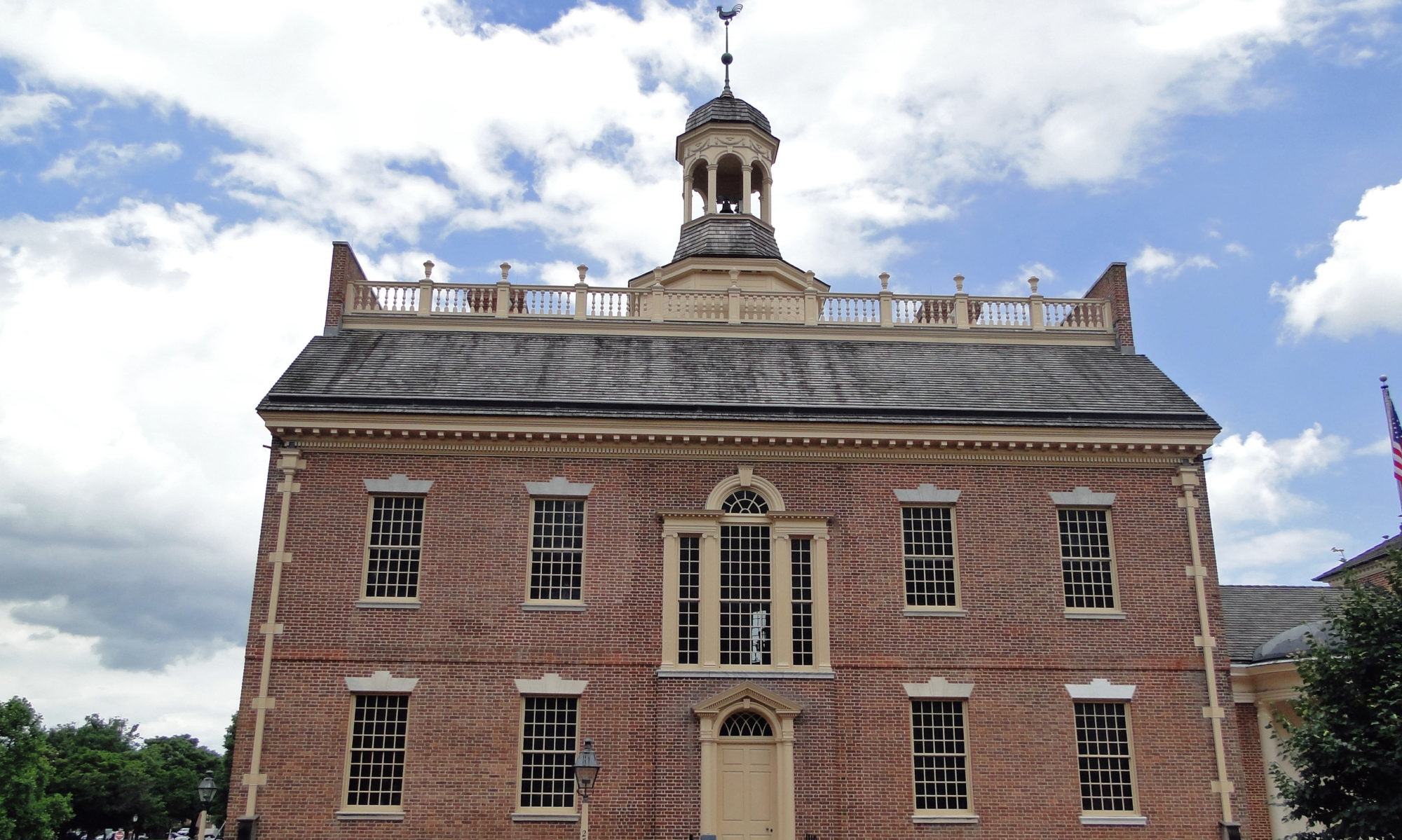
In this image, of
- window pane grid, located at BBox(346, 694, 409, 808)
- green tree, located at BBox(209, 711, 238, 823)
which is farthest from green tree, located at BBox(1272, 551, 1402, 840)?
green tree, located at BBox(209, 711, 238, 823)

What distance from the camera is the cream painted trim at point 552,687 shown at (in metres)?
18.3

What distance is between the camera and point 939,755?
18484mm

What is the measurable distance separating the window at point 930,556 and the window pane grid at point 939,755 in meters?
1.99

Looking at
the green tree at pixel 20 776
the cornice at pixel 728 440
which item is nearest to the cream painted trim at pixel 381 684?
the cornice at pixel 728 440

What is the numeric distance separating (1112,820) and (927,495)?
6.80 meters

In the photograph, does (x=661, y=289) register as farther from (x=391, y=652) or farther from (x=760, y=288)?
(x=391, y=652)

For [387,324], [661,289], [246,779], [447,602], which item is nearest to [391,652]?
[447,602]

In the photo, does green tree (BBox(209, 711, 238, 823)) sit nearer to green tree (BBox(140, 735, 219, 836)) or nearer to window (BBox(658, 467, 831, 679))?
green tree (BBox(140, 735, 219, 836))

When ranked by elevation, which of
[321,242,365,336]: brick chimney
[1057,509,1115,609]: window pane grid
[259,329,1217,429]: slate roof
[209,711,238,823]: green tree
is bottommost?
[209,711,238,823]: green tree

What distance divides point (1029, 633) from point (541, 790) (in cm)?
970

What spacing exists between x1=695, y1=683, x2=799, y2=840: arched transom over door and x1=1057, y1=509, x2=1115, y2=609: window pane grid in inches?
244

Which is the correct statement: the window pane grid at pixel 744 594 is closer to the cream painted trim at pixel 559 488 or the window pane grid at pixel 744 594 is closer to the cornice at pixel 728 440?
the cornice at pixel 728 440

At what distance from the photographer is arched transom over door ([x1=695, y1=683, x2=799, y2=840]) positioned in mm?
17906

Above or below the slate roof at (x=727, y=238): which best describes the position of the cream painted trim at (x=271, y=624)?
below
